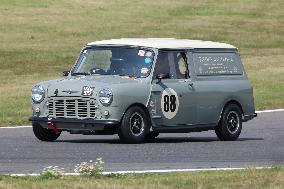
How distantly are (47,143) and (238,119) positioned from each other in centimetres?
343

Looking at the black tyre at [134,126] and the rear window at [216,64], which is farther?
the rear window at [216,64]

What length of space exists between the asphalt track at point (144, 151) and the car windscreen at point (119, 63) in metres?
1.10

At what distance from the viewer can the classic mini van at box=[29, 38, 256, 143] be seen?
1856cm

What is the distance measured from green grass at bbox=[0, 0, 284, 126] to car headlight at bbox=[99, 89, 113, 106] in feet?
47.9

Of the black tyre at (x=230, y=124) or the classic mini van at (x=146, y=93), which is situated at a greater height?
the classic mini van at (x=146, y=93)

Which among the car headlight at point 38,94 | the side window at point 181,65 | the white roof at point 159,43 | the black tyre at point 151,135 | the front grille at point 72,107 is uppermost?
the white roof at point 159,43

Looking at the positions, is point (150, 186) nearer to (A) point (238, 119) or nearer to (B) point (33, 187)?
(B) point (33, 187)

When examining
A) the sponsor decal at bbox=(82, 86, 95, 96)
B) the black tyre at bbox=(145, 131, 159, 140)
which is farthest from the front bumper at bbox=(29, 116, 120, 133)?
the black tyre at bbox=(145, 131, 159, 140)

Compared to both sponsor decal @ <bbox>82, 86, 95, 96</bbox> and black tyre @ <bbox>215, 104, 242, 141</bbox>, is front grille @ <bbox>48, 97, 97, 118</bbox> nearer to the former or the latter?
sponsor decal @ <bbox>82, 86, 95, 96</bbox>

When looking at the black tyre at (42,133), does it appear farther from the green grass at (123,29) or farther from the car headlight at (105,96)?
the green grass at (123,29)

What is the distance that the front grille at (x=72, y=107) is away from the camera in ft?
61.1

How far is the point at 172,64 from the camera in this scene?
19.8 metres

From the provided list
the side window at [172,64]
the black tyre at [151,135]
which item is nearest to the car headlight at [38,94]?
the side window at [172,64]

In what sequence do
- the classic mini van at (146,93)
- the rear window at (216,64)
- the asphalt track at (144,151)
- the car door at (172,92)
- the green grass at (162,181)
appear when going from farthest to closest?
the rear window at (216,64)
the car door at (172,92)
the classic mini van at (146,93)
the asphalt track at (144,151)
the green grass at (162,181)
